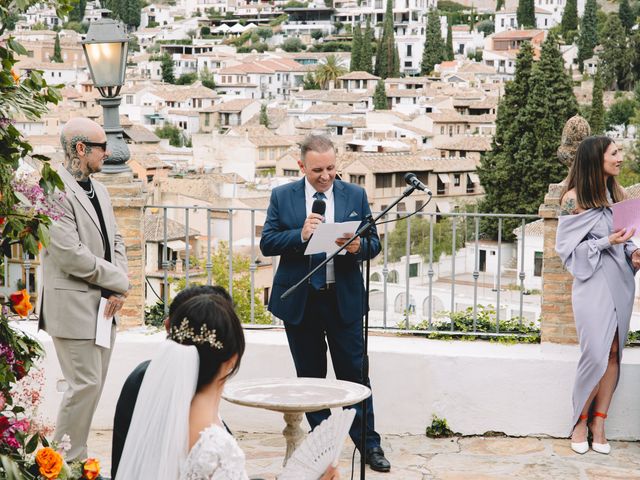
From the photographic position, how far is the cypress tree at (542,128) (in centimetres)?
4369

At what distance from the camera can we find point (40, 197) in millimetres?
2949

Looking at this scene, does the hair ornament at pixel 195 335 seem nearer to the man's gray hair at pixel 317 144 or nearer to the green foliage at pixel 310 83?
the man's gray hair at pixel 317 144

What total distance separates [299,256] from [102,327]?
34.9 inches

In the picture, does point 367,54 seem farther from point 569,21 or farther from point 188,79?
point 569,21

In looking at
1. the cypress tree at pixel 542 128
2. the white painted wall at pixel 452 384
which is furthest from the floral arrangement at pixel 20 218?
the cypress tree at pixel 542 128

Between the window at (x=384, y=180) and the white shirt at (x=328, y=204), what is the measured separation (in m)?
57.9

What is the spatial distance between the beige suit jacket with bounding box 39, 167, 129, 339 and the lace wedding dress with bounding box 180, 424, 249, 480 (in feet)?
5.67

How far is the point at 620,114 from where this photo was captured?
250 feet

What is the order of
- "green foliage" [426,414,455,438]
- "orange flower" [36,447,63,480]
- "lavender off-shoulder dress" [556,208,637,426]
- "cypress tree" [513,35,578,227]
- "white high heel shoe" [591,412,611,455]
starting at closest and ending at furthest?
"orange flower" [36,447,63,480]
"lavender off-shoulder dress" [556,208,637,426]
"white high heel shoe" [591,412,611,455]
"green foliage" [426,414,455,438]
"cypress tree" [513,35,578,227]

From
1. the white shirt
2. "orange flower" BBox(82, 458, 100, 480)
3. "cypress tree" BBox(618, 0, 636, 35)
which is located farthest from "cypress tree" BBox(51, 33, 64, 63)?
"orange flower" BBox(82, 458, 100, 480)

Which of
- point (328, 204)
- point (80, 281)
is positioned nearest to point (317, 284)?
point (328, 204)

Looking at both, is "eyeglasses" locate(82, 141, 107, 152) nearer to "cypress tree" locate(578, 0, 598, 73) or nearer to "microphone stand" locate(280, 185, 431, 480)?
"microphone stand" locate(280, 185, 431, 480)

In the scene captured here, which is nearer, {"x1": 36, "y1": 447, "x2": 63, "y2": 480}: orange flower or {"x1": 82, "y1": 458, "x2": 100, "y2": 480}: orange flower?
{"x1": 36, "y1": 447, "x2": 63, "y2": 480}: orange flower

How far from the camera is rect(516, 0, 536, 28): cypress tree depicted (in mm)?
126875
